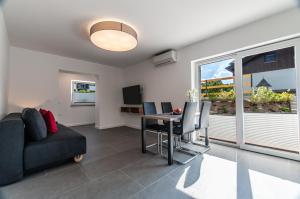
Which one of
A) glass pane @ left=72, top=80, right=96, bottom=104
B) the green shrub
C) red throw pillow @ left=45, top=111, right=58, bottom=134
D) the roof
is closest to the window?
glass pane @ left=72, top=80, right=96, bottom=104

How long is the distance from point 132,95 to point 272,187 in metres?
4.17

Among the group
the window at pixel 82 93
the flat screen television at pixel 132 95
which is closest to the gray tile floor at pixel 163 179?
the flat screen television at pixel 132 95

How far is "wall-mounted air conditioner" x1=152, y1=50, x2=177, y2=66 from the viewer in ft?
11.7

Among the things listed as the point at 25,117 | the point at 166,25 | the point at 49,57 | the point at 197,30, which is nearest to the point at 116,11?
the point at 166,25

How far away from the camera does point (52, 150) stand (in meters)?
1.90

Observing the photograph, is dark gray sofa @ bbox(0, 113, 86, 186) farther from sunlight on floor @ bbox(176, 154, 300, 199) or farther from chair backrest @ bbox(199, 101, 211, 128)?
chair backrest @ bbox(199, 101, 211, 128)

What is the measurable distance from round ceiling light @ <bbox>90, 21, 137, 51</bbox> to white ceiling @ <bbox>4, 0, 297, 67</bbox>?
0.12 m

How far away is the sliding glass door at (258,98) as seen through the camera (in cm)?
225

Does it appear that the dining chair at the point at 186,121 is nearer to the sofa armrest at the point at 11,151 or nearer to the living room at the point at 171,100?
the living room at the point at 171,100

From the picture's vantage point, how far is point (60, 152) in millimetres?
1963

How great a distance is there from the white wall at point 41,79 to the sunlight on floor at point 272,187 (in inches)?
180

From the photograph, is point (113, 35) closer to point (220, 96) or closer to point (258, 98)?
point (220, 96)

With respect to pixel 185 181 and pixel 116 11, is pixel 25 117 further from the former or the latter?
pixel 185 181

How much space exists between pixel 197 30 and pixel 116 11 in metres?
1.61
